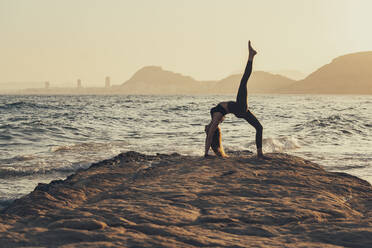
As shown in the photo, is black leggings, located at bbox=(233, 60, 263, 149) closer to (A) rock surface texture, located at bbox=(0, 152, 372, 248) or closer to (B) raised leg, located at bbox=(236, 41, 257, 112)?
(B) raised leg, located at bbox=(236, 41, 257, 112)

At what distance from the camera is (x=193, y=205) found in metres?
4.54

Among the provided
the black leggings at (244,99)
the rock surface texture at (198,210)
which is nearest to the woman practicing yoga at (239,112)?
the black leggings at (244,99)

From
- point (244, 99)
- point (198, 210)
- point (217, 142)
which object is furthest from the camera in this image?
point (217, 142)

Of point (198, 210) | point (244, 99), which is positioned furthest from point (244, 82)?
point (198, 210)

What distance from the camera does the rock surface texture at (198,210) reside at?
353 cm

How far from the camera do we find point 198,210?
4.36 meters

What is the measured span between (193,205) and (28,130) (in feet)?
54.1

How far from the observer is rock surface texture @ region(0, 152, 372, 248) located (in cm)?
353

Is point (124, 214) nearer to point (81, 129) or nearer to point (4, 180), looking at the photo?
point (4, 180)

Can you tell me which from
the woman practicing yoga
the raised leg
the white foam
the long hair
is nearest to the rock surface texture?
the woman practicing yoga

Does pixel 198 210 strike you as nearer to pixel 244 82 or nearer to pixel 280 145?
pixel 244 82

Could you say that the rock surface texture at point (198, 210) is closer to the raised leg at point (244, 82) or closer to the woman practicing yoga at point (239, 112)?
the woman practicing yoga at point (239, 112)

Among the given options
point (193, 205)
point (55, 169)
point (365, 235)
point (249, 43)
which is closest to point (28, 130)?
point (55, 169)

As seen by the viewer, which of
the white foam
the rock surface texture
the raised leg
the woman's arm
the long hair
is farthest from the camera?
the white foam
